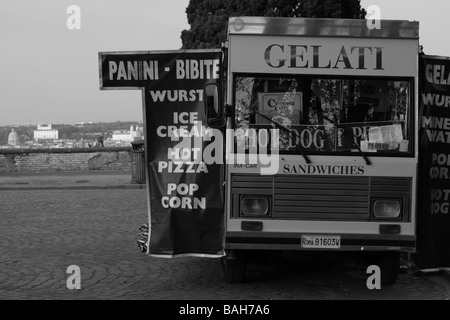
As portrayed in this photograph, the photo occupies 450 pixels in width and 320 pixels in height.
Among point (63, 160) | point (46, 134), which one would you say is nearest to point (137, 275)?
point (63, 160)

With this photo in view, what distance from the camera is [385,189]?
6.84 m

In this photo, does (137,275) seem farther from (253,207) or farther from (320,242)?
(320,242)

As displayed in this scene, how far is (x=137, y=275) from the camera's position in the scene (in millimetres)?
8102

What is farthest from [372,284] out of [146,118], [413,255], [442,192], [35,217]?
[35,217]

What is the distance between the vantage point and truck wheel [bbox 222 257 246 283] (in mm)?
7404

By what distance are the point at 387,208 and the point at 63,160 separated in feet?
72.1

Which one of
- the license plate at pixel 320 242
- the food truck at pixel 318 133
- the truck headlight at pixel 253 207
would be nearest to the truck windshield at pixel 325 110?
the food truck at pixel 318 133

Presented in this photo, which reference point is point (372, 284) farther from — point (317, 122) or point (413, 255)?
point (317, 122)

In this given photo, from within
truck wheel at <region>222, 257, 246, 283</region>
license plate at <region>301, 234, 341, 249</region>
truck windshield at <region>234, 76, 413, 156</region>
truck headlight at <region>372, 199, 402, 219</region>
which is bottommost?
truck wheel at <region>222, 257, 246, 283</region>

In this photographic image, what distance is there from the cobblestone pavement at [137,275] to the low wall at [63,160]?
14.7 m

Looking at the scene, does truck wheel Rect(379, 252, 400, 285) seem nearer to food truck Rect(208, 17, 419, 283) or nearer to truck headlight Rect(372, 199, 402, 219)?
food truck Rect(208, 17, 419, 283)

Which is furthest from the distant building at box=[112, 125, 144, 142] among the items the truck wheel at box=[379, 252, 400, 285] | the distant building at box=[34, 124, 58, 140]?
the truck wheel at box=[379, 252, 400, 285]

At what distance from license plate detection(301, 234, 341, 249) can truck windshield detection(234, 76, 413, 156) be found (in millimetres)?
898

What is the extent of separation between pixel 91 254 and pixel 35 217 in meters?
4.87
